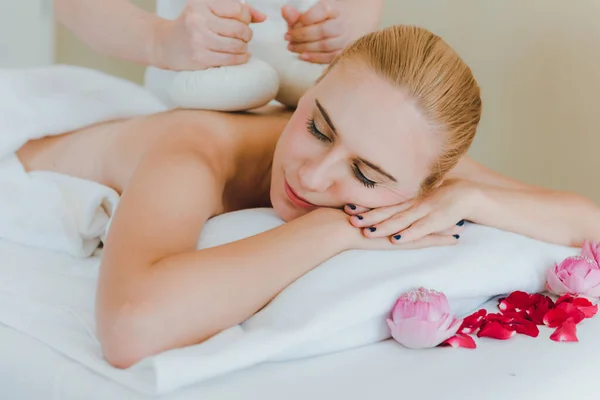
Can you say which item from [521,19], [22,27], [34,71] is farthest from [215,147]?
[22,27]

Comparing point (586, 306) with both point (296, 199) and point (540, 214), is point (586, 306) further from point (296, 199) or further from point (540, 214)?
point (296, 199)

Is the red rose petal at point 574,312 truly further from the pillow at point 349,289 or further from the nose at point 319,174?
the nose at point 319,174

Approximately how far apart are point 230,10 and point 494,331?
751 millimetres

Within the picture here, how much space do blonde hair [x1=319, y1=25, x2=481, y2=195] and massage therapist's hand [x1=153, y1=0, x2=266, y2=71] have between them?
0.31 metres

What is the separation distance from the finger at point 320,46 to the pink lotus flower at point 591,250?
652mm

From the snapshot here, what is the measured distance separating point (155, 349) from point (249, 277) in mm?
159

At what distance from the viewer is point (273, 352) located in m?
0.95

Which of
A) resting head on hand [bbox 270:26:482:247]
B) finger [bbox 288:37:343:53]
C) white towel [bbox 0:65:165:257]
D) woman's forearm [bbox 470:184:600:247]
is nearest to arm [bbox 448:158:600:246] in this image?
woman's forearm [bbox 470:184:600:247]

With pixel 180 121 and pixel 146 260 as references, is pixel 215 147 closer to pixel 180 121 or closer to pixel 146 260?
pixel 180 121

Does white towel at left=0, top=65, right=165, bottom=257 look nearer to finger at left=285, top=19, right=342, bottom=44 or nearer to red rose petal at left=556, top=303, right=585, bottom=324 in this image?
finger at left=285, top=19, right=342, bottom=44

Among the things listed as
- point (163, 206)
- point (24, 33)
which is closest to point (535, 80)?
point (163, 206)

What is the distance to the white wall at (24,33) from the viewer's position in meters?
2.85

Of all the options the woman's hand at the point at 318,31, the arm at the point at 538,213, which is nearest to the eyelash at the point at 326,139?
the arm at the point at 538,213

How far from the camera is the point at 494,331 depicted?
1.09 meters
